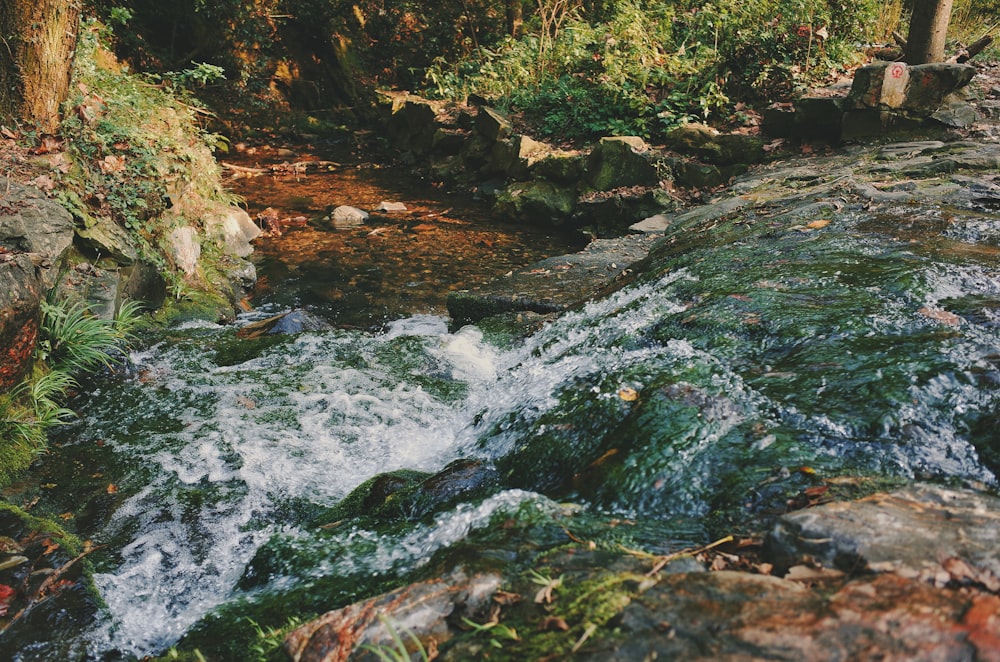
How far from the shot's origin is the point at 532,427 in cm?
364

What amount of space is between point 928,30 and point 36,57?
10.4 metres

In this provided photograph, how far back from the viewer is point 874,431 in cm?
266

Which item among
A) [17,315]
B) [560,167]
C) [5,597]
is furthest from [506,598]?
[560,167]

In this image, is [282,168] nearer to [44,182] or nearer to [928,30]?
[44,182]

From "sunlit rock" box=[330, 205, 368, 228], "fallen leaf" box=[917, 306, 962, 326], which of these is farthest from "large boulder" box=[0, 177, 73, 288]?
"fallen leaf" box=[917, 306, 962, 326]

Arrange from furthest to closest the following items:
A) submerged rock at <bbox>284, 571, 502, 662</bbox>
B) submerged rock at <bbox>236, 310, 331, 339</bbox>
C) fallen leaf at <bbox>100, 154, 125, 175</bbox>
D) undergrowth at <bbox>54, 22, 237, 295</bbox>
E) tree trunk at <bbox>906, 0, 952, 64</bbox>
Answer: tree trunk at <bbox>906, 0, 952, 64</bbox>
submerged rock at <bbox>236, 310, 331, 339</bbox>
fallen leaf at <bbox>100, 154, 125, 175</bbox>
undergrowth at <bbox>54, 22, 237, 295</bbox>
submerged rock at <bbox>284, 571, 502, 662</bbox>

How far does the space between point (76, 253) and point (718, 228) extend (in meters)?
6.00

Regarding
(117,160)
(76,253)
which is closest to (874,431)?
(76,253)

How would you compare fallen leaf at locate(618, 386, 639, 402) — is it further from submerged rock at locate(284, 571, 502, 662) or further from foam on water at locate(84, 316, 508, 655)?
submerged rock at locate(284, 571, 502, 662)

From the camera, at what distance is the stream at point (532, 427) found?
8.32 feet

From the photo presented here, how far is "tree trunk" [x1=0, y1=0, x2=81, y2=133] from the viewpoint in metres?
5.19

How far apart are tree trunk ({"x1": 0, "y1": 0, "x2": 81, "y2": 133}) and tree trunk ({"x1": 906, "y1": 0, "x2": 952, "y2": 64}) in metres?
9.98

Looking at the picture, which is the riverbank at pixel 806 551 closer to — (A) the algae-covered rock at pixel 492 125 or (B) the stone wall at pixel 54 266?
(B) the stone wall at pixel 54 266

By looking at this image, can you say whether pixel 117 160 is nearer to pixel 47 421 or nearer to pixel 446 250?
pixel 47 421
